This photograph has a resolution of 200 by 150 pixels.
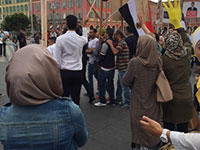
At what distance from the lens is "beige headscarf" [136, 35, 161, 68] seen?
2.66 m

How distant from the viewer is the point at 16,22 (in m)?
55.6

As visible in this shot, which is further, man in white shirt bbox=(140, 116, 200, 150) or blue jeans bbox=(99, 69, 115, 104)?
blue jeans bbox=(99, 69, 115, 104)

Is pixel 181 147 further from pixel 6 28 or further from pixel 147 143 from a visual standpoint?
pixel 6 28

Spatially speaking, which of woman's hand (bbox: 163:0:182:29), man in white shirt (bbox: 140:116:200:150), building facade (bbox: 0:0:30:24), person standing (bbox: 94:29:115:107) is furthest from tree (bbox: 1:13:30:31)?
man in white shirt (bbox: 140:116:200:150)

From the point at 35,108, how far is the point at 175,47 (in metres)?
2.06

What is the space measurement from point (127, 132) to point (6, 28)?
6041 cm

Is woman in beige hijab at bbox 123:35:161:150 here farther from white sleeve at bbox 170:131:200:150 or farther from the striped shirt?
the striped shirt

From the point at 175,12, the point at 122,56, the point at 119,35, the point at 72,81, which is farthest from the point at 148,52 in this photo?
the point at 119,35

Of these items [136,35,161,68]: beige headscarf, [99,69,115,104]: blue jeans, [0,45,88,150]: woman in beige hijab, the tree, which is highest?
the tree

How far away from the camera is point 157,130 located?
4.29ft

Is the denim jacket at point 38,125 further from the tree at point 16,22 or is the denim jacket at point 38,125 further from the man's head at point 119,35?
the tree at point 16,22

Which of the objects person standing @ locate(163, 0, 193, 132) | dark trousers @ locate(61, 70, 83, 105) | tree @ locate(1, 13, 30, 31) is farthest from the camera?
tree @ locate(1, 13, 30, 31)

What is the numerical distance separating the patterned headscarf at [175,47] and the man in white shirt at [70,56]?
1458 millimetres

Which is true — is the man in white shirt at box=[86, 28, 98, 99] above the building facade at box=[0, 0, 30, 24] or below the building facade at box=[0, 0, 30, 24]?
below
